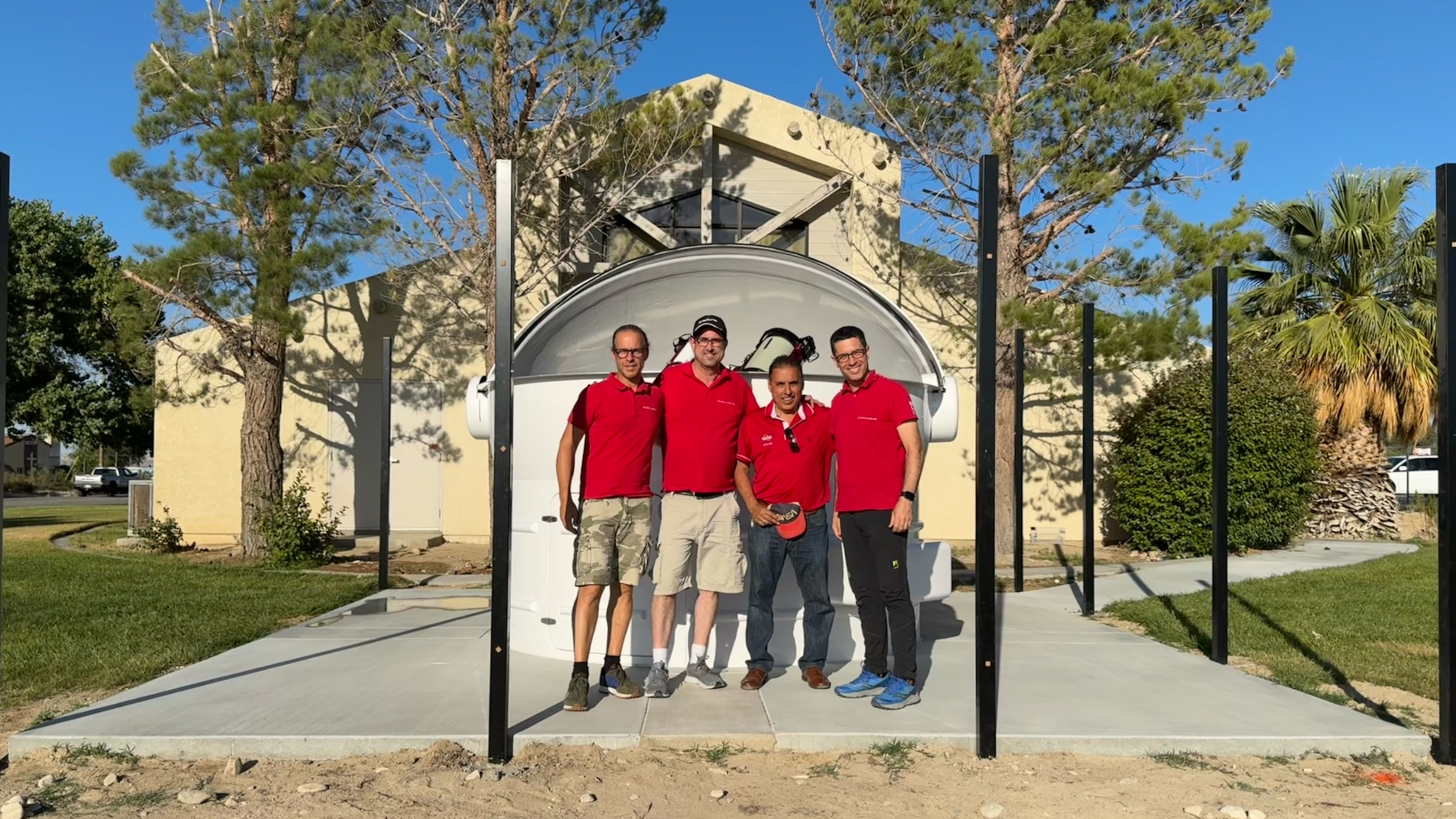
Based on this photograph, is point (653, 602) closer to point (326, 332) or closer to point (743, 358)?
point (743, 358)

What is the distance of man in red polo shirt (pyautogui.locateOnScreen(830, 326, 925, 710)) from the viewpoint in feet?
16.7

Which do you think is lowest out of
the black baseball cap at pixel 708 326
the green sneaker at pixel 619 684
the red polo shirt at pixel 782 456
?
the green sneaker at pixel 619 684

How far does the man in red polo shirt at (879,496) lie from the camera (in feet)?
16.7

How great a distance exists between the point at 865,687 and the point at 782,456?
1317mm

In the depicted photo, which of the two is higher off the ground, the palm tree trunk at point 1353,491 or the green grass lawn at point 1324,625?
the palm tree trunk at point 1353,491

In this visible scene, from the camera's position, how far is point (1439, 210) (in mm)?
4676

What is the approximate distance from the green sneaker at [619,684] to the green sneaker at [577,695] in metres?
0.24

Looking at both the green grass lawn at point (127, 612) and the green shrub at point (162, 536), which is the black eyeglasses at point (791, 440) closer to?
the green grass lawn at point (127, 612)

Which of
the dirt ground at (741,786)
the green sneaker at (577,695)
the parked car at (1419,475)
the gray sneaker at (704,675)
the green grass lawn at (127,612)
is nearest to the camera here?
the dirt ground at (741,786)

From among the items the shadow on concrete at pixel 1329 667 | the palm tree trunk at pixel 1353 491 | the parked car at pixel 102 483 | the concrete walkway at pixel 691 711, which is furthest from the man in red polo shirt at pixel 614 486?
the parked car at pixel 102 483

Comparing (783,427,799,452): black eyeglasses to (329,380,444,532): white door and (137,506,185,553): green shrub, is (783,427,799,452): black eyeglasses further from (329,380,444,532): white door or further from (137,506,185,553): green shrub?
(137,506,185,553): green shrub

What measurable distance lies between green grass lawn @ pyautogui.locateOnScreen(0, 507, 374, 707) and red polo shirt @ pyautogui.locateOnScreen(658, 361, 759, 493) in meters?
3.61

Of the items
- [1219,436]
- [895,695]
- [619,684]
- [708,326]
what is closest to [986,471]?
[895,695]

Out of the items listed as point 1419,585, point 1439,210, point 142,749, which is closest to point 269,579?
point 142,749
